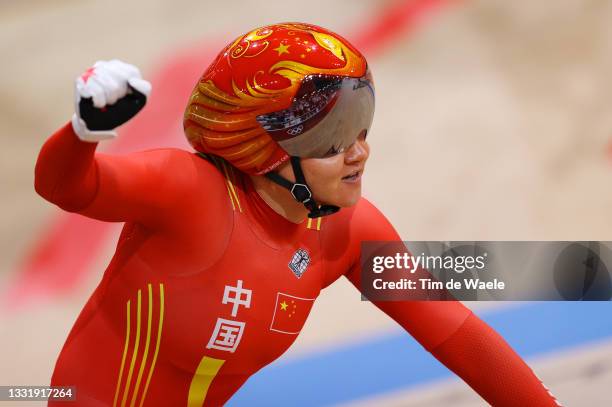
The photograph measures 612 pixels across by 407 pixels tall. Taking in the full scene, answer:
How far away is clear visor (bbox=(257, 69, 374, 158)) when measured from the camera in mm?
1631

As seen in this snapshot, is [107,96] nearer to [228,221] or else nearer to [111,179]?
[111,179]

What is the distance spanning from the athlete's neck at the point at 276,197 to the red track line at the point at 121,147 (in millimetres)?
1148

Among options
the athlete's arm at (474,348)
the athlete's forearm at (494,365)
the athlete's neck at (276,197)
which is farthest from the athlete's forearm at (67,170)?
the athlete's forearm at (494,365)

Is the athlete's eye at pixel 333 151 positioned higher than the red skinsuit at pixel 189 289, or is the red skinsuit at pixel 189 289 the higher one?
the athlete's eye at pixel 333 151

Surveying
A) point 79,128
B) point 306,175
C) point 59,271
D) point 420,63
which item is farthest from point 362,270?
point 420,63

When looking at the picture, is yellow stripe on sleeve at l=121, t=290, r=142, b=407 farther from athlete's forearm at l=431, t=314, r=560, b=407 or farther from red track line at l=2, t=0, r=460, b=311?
red track line at l=2, t=0, r=460, b=311

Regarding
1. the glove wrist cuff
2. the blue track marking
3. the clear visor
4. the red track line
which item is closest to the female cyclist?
the clear visor

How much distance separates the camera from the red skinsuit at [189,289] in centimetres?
163

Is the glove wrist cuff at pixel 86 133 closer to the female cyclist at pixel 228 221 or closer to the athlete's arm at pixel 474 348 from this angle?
the female cyclist at pixel 228 221

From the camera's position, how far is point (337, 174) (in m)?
1.71

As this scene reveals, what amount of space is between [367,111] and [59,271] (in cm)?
134

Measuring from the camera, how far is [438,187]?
315 centimetres

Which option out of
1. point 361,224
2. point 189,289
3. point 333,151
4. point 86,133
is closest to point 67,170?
point 86,133

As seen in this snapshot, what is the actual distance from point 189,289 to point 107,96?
1.50 feet
